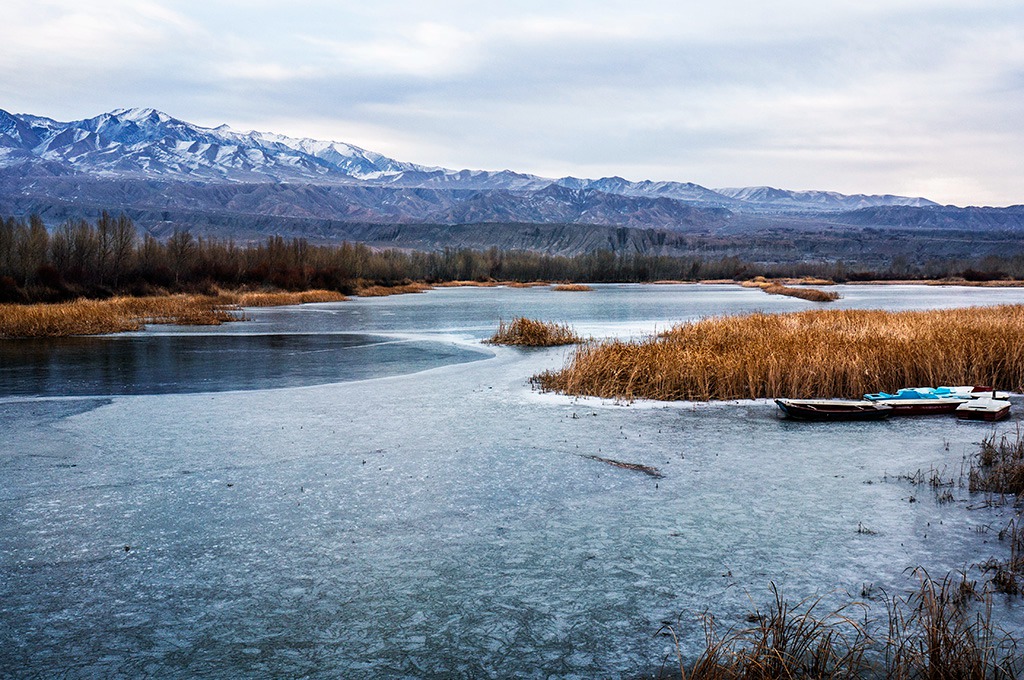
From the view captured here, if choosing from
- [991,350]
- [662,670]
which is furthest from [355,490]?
[991,350]

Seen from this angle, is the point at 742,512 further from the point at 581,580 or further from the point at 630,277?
the point at 630,277

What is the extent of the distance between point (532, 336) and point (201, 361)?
34.4 ft

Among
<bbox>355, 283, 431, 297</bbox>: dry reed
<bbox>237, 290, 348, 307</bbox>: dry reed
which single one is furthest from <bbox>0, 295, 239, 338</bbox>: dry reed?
<bbox>355, 283, 431, 297</bbox>: dry reed

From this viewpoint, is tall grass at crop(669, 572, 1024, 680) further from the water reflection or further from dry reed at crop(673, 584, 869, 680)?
the water reflection

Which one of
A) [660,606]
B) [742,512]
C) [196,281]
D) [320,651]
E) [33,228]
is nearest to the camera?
[320,651]

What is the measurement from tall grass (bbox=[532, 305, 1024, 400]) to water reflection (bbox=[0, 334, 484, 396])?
6056 millimetres

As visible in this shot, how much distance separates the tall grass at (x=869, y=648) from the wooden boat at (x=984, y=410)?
8.62 metres

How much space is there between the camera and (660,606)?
19.1 ft

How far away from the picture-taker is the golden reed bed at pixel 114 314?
29.6 m

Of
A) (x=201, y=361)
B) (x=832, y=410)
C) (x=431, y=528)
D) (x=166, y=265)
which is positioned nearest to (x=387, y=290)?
(x=166, y=265)

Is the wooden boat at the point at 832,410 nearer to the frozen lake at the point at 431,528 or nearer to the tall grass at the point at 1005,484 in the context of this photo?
the frozen lake at the point at 431,528

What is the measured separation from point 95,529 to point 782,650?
6.25 metres

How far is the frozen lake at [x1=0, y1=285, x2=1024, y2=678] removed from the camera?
5285 millimetres

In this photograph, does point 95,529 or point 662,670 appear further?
point 95,529
